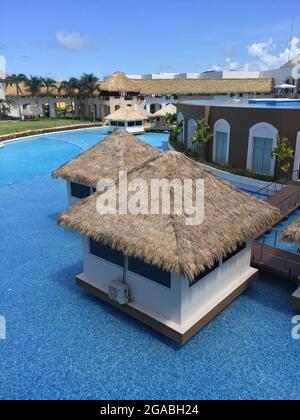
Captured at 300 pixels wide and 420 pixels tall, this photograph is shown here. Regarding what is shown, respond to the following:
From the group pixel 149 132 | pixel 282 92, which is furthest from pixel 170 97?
pixel 282 92

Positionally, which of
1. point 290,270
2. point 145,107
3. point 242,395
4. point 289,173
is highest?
point 145,107

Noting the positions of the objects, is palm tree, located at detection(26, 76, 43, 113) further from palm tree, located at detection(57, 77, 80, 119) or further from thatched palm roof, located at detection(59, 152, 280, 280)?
thatched palm roof, located at detection(59, 152, 280, 280)

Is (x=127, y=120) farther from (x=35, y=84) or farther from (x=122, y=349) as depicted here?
(x=122, y=349)

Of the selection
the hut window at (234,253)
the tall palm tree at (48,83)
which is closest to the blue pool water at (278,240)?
the hut window at (234,253)

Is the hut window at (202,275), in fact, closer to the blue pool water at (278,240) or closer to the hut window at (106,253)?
the hut window at (106,253)

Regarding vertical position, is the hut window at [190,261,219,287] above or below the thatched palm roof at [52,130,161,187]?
below

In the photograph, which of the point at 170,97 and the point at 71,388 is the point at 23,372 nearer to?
the point at 71,388

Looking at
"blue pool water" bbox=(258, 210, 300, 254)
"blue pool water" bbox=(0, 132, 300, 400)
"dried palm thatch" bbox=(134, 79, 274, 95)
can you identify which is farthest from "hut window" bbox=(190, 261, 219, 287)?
"dried palm thatch" bbox=(134, 79, 274, 95)
